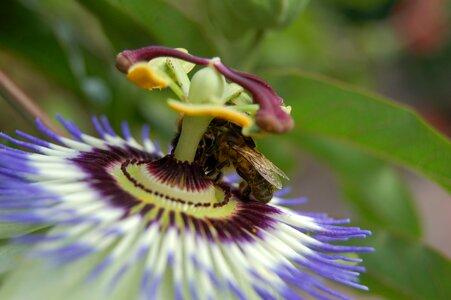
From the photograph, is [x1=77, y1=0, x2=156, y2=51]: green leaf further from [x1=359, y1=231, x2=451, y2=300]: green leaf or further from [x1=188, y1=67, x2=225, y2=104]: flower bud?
[x1=359, y1=231, x2=451, y2=300]: green leaf

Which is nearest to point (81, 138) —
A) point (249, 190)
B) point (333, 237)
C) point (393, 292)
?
point (249, 190)

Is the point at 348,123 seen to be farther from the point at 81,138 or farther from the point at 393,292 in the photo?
the point at 81,138

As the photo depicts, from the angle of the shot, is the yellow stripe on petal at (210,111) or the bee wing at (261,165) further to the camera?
the bee wing at (261,165)

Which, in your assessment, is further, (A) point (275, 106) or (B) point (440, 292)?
(B) point (440, 292)

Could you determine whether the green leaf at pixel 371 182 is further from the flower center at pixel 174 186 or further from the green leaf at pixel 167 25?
the flower center at pixel 174 186

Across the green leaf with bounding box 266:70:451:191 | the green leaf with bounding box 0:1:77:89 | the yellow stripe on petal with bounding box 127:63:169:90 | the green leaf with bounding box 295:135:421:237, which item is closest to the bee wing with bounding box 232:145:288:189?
the yellow stripe on petal with bounding box 127:63:169:90

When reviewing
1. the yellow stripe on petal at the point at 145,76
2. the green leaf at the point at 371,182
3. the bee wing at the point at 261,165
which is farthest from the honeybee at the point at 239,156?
the green leaf at the point at 371,182

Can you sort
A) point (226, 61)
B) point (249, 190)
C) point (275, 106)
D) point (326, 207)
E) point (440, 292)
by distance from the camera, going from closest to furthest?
point (275, 106) < point (249, 190) < point (440, 292) < point (226, 61) < point (326, 207)
